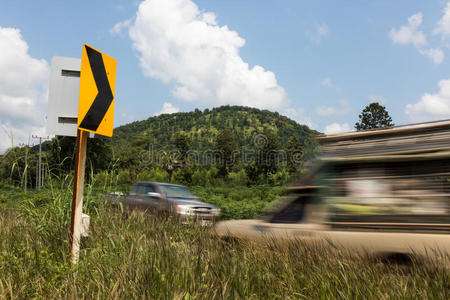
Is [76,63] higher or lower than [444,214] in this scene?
higher

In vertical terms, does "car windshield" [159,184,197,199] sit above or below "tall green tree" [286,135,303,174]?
below

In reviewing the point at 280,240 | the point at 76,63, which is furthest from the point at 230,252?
the point at 76,63

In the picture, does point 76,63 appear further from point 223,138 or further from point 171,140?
point 171,140

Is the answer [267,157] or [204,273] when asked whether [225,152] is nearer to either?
[267,157]

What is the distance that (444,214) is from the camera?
13.1 feet

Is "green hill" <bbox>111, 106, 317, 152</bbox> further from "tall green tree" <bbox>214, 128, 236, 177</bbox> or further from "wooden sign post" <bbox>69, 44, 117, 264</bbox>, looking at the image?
"wooden sign post" <bbox>69, 44, 117, 264</bbox>

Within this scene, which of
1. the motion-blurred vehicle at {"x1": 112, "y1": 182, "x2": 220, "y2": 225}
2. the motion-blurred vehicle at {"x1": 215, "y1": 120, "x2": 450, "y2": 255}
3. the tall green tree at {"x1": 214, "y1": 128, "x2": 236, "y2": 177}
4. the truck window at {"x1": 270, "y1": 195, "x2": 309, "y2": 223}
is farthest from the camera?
the tall green tree at {"x1": 214, "y1": 128, "x2": 236, "y2": 177}

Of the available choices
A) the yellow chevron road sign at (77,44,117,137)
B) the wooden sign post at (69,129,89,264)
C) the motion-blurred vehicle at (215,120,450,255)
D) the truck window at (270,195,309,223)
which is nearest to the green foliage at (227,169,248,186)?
the truck window at (270,195,309,223)

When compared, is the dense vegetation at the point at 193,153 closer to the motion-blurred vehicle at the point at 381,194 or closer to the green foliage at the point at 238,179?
the green foliage at the point at 238,179

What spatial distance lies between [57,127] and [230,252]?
275cm

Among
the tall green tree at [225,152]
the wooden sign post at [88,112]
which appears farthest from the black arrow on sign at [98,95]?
the tall green tree at [225,152]

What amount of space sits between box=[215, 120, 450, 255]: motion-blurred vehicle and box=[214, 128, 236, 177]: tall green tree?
78.2 meters

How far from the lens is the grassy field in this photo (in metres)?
3.00

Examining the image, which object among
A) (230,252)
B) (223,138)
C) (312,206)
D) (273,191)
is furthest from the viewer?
(223,138)
